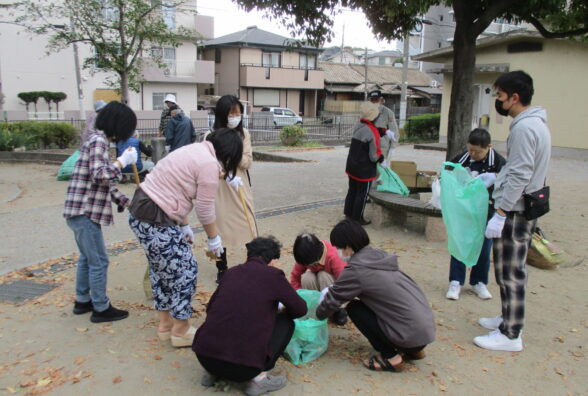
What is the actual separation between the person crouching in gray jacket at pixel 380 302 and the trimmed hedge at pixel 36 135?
1382 cm

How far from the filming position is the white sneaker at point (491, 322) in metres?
3.69

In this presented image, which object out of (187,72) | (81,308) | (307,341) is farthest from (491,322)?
(187,72)

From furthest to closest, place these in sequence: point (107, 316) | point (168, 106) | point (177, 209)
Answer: point (168, 106), point (107, 316), point (177, 209)

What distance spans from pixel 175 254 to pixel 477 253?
2317 mm

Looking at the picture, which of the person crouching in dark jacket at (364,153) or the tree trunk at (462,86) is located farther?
the tree trunk at (462,86)

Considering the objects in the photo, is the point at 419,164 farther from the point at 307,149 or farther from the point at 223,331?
the point at 223,331

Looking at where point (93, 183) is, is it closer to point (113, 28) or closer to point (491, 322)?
point (491, 322)

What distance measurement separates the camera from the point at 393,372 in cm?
310

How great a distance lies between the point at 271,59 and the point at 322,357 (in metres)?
36.6

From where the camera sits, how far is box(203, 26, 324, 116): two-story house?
120 ft

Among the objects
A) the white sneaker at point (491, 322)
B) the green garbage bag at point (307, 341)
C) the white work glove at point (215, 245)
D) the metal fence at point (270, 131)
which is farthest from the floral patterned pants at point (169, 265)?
the metal fence at point (270, 131)

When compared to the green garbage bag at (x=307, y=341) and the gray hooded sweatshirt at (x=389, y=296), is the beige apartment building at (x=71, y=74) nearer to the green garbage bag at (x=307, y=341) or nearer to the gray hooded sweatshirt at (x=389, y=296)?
the green garbage bag at (x=307, y=341)

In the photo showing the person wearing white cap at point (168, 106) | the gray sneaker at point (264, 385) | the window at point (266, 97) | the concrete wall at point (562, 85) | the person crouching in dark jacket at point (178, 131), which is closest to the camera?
the gray sneaker at point (264, 385)

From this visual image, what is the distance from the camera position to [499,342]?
11.1 ft
